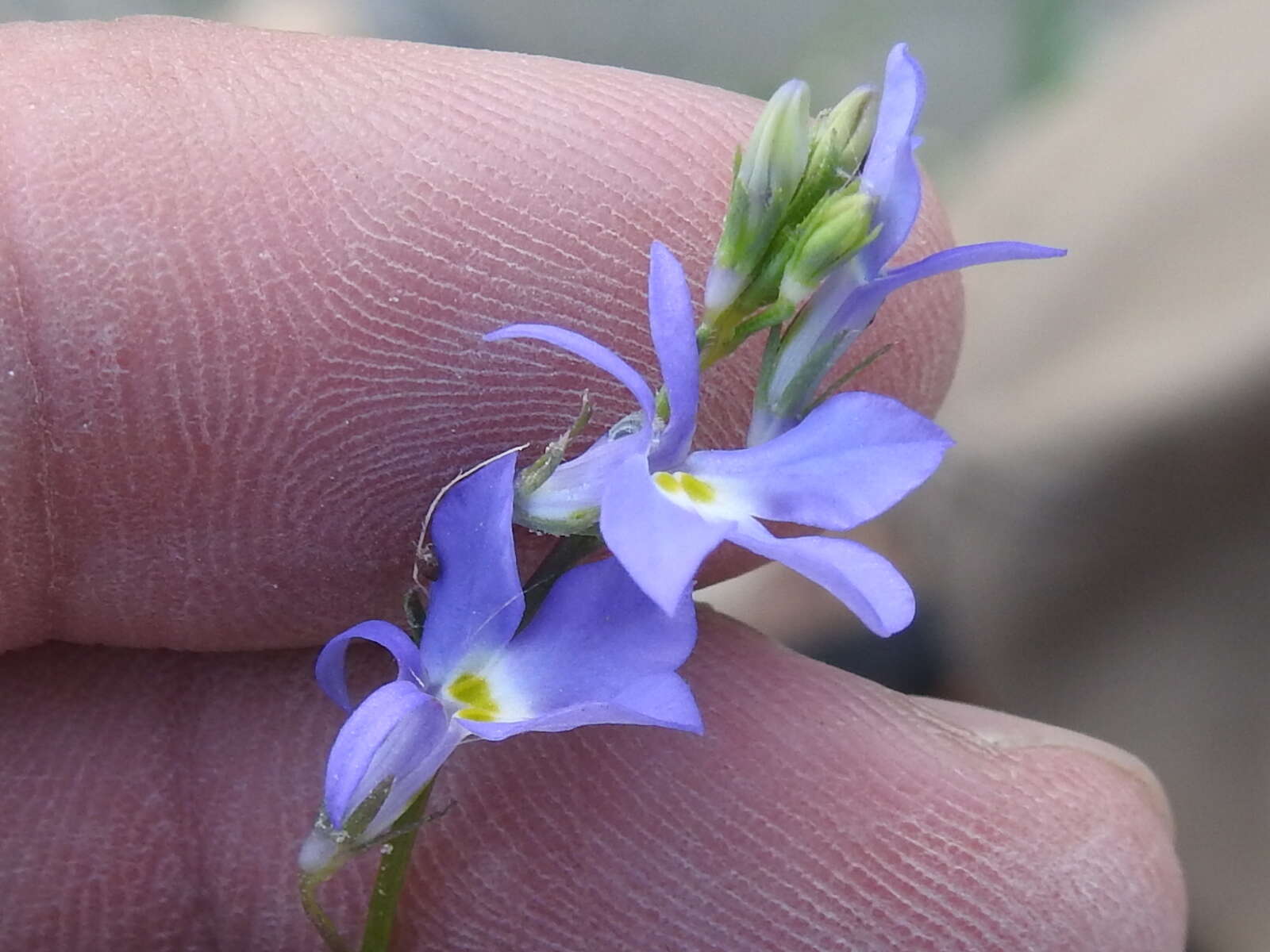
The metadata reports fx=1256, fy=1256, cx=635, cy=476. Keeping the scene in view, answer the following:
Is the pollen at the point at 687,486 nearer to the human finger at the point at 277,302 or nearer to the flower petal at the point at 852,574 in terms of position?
the flower petal at the point at 852,574

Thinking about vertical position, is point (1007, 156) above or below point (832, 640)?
above

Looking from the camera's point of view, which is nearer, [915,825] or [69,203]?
[69,203]

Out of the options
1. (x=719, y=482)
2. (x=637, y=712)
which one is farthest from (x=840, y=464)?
(x=637, y=712)

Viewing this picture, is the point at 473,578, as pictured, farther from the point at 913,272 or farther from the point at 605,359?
the point at 913,272

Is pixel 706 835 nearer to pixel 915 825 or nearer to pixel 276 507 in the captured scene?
pixel 915 825

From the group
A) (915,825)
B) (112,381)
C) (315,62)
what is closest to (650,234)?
(315,62)

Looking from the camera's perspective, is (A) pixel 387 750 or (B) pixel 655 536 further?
(A) pixel 387 750

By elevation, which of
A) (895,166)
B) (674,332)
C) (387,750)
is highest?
(895,166)
